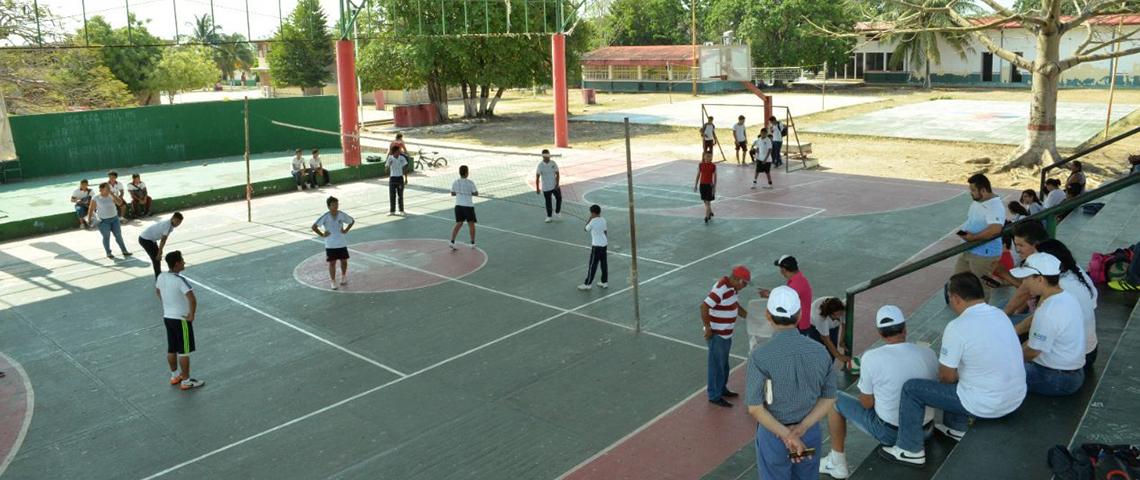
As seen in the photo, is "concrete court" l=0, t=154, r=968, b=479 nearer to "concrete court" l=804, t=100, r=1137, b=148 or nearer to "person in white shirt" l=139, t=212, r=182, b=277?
"person in white shirt" l=139, t=212, r=182, b=277

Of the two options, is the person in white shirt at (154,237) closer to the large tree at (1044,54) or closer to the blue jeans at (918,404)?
the blue jeans at (918,404)

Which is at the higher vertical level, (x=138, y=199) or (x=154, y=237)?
(x=138, y=199)

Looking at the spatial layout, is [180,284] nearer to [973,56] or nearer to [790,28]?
[790,28]

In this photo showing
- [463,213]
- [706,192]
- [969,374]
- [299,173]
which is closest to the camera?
[969,374]

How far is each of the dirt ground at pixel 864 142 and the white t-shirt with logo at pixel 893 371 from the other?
68.0ft

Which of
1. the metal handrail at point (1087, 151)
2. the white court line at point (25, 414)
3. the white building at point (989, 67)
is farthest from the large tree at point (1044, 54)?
the white building at point (989, 67)

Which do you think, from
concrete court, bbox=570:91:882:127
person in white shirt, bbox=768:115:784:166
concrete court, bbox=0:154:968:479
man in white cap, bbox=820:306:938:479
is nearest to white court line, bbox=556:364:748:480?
concrete court, bbox=0:154:968:479

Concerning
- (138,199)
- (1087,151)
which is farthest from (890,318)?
(138,199)

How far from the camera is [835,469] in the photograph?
6.95 metres

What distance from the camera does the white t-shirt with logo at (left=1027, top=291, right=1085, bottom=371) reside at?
6746 millimetres

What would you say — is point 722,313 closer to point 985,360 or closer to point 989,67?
point 985,360

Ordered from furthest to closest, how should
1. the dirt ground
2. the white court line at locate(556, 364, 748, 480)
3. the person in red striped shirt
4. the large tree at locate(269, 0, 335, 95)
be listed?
the large tree at locate(269, 0, 335, 95) → the dirt ground → the person in red striped shirt → the white court line at locate(556, 364, 748, 480)

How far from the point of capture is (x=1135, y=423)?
668 cm

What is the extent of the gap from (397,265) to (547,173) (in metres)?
4.72
